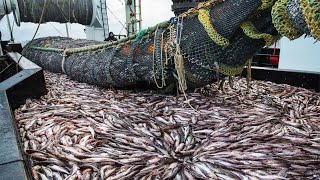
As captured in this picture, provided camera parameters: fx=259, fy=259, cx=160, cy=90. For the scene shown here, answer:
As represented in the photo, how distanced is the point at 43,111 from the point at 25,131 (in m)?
0.90

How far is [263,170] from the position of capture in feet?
8.97

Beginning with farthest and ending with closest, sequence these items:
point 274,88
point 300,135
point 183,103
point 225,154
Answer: point 274,88
point 183,103
point 300,135
point 225,154

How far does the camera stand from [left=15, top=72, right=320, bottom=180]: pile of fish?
2779mm

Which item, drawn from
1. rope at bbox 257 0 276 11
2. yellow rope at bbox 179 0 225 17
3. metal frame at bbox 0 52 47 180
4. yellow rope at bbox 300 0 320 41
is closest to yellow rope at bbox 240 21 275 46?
rope at bbox 257 0 276 11

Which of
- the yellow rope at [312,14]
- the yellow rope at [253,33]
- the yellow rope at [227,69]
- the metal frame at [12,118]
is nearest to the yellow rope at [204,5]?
the yellow rope at [253,33]

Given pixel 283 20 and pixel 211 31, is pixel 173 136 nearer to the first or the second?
pixel 211 31

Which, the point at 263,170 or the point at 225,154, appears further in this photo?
the point at 225,154

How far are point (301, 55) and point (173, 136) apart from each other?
6834 mm

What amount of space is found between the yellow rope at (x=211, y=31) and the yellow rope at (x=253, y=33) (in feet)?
1.25

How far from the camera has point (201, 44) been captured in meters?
5.06

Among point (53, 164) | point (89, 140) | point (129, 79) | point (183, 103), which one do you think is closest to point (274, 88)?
point (183, 103)

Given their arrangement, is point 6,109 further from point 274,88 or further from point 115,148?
point 274,88

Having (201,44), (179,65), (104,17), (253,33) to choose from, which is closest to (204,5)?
(201,44)

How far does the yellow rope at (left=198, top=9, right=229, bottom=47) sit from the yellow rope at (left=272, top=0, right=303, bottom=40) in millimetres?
987
